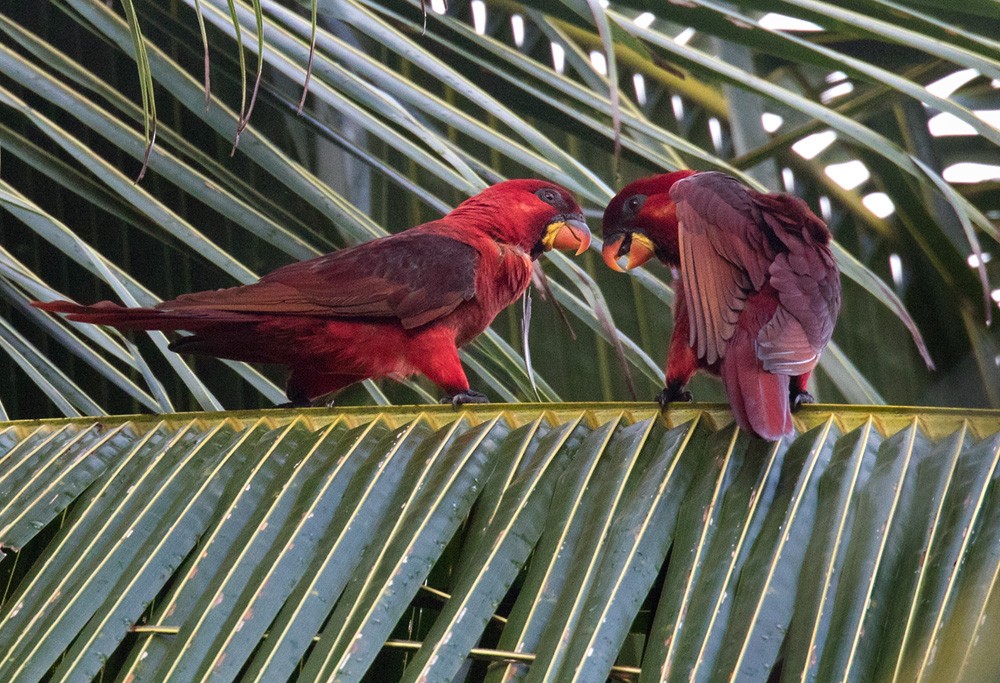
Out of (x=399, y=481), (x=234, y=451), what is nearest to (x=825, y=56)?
(x=399, y=481)

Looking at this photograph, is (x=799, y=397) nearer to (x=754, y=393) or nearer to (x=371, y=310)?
(x=754, y=393)

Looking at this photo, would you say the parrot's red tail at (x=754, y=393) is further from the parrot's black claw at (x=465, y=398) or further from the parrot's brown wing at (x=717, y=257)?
the parrot's black claw at (x=465, y=398)

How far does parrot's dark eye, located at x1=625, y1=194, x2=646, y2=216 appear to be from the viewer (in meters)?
1.88

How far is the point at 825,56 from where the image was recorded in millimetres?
1130

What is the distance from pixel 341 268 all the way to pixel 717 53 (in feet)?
3.41

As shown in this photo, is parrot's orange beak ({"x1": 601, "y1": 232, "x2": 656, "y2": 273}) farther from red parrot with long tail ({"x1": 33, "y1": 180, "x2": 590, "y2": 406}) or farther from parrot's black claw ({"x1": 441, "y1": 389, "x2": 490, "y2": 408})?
parrot's black claw ({"x1": 441, "y1": 389, "x2": 490, "y2": 408})

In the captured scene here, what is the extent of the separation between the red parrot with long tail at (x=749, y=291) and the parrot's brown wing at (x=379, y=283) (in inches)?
16.1

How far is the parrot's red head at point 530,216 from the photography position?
79.6 inches

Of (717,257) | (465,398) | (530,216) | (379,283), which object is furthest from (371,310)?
(717,257)

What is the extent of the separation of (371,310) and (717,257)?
0.59 meters

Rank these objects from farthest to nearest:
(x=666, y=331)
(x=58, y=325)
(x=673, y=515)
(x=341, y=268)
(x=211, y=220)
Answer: (x=666, y=331), (x=211, y=220), (x=341, y=268), (x=58, y=325), (x=673, y=515)

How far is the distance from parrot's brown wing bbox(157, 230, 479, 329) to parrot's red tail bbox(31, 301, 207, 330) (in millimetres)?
179

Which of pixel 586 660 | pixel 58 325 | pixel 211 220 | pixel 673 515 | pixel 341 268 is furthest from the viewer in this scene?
pixel 211 220

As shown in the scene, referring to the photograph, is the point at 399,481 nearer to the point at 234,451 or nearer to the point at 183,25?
the point at 234,451
